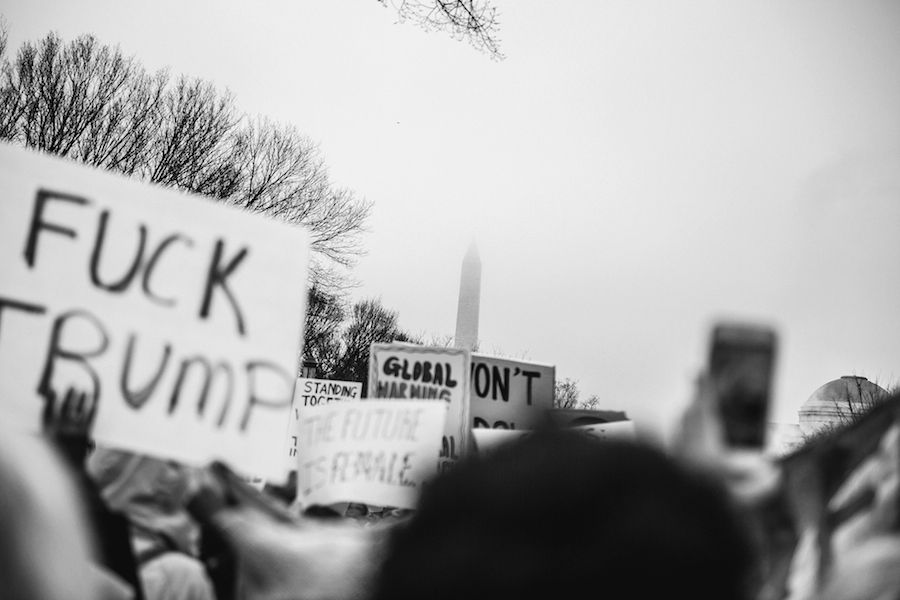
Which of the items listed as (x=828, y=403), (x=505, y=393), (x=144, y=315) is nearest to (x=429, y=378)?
(x=505, y=393)

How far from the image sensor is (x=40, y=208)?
5.48 ft

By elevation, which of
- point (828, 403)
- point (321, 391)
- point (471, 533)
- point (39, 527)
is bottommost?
point (39, 527)

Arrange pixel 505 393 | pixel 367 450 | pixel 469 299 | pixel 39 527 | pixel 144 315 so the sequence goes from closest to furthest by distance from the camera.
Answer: pixel 39 527 < pixel 144 315 < pixel 367 450 < pixel 505 393 < pixel 469 299

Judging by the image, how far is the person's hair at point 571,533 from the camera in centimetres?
73

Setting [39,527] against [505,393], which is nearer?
[39,527]

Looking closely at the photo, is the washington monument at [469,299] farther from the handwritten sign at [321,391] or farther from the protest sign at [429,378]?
the protest sign at [429,378]

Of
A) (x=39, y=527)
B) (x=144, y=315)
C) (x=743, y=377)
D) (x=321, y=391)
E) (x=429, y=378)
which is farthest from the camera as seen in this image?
(x=321, y=391)

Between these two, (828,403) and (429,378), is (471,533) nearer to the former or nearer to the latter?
(429,378)

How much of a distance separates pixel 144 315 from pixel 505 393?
283cm

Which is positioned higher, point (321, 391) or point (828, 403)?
point (828, 403)

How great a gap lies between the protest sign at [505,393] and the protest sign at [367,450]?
131 centimetres

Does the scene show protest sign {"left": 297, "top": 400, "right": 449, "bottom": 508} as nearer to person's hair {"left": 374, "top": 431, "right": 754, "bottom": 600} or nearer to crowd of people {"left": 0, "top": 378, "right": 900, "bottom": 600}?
crowd of people {"left": 0, "top": 378, "right": 900, "bottom": 600}

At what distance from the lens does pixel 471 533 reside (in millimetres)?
761

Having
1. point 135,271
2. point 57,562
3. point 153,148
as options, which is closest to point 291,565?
point 57,562
